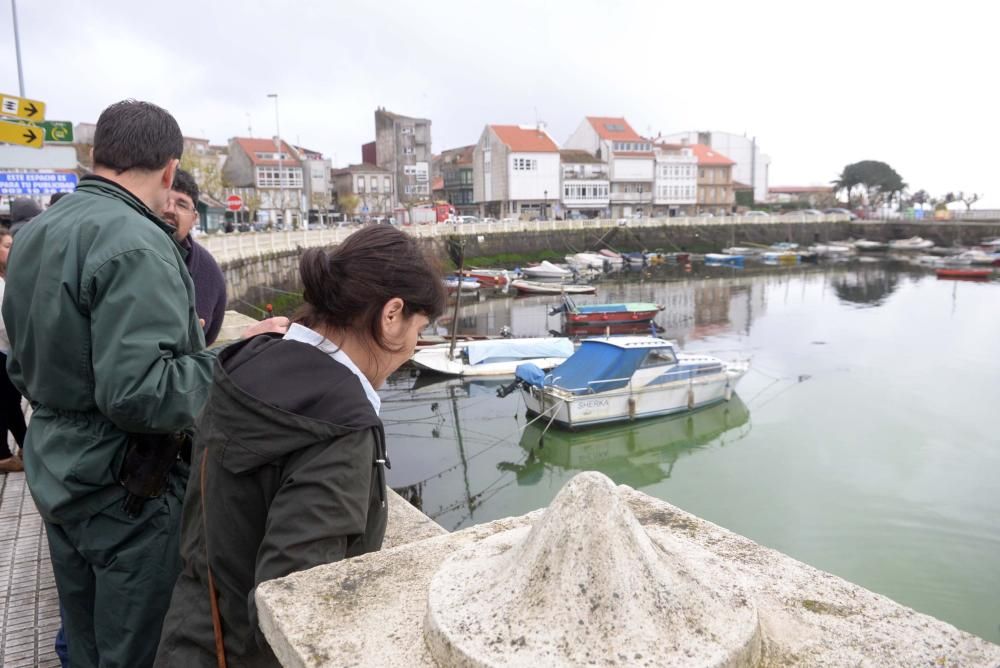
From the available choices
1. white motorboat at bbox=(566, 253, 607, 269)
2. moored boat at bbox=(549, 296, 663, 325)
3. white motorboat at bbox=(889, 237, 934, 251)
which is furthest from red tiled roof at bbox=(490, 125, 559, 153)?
moored boat at bbox=(549, 296, 663, 325)

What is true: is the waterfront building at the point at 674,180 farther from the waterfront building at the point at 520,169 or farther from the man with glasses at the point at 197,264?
the man with glasses at the point at 197,264

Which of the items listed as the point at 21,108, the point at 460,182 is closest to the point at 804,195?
the point at 460,182

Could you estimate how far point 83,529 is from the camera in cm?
189

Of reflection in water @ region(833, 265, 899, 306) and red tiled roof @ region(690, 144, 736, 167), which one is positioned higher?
red tiled roof @ region(690, 144, 736, 167)

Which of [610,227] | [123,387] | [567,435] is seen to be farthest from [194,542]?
[610,227]

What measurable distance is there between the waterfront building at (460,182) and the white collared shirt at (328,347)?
76.3 metres

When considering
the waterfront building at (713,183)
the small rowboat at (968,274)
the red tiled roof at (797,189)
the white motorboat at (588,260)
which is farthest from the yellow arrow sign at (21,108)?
the red tiled roof at (797,189)

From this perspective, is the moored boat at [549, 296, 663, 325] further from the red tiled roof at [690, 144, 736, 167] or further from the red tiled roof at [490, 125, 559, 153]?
the red tiled roof at [690, 144, 736, 167]

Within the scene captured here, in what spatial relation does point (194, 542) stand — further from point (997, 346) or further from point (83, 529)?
point (997, 346)

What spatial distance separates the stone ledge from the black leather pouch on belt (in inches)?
28.7

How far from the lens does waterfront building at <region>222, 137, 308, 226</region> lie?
2509 inches

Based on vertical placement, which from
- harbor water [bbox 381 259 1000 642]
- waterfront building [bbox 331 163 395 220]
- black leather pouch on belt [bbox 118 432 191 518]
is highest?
waterfront building [bbox 331 163 395 220]

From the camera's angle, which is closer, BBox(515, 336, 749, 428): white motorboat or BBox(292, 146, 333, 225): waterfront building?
BBox(515, 336, 749, 428): white motorboat

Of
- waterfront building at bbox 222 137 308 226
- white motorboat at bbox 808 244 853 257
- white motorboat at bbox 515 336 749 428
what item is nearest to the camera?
white motorboat at bbox 515 336 749 428
